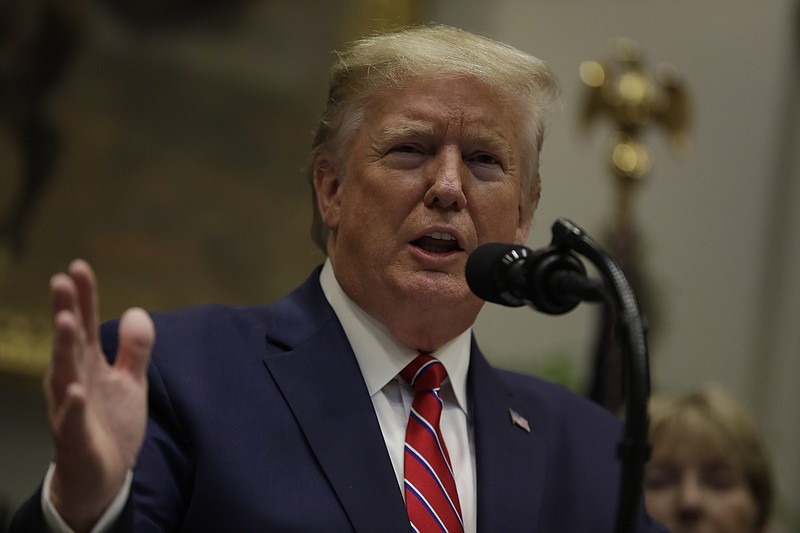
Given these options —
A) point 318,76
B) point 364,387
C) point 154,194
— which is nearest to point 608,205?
point 318,76

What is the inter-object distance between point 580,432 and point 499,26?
533cm

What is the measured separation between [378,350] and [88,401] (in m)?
0.98

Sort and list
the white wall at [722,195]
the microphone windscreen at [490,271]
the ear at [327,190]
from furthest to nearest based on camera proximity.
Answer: the white wall at [722,195] → the ear at [327,190] → the microphone windscreen at [490,271]

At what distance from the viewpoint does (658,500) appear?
3996 millimetres

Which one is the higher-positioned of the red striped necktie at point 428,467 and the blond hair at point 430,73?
the blond hair at point 430,73

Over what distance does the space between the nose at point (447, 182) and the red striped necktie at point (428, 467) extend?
1.21ft

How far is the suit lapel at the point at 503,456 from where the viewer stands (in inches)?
99.7

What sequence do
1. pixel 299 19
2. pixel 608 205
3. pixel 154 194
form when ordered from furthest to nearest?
1. pixel 608 205
2. pixel 299 19
3. pixel 154 194

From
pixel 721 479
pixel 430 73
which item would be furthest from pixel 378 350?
pixel 721 479

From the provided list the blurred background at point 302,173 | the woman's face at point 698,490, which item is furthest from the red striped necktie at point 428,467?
the blurred background at point 302,173

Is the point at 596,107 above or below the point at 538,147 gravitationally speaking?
below

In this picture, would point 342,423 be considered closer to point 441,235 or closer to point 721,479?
point 441,235

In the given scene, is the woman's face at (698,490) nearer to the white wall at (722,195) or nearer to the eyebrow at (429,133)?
the eyebrow at (429,133)

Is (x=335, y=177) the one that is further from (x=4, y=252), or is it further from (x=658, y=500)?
(x=4, y=252)
